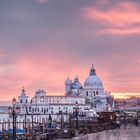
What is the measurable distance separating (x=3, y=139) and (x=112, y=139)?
7018 mm

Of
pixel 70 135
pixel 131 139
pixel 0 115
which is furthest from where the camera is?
pixel 0 115

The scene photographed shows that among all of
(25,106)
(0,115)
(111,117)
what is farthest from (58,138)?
(25,106)

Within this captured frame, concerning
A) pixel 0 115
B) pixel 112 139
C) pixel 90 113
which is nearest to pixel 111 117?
pixel 112 139

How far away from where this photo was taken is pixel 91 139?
37.6 meters

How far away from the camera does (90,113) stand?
143 m

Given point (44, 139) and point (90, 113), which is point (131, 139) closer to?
point (44, 139)

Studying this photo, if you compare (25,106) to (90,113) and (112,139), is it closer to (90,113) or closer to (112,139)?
(90,113)

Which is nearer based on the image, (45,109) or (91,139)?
(91,139)

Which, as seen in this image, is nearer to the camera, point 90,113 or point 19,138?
point 19,138

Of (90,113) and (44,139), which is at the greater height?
(90,113)

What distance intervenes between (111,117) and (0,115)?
83368 mm

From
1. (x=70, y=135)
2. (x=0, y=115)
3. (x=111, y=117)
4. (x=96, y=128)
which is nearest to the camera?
(x=70, y=135)

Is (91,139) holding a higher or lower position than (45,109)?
lower

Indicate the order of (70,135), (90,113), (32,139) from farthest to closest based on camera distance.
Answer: (90,113), (70,135), (32,139)
